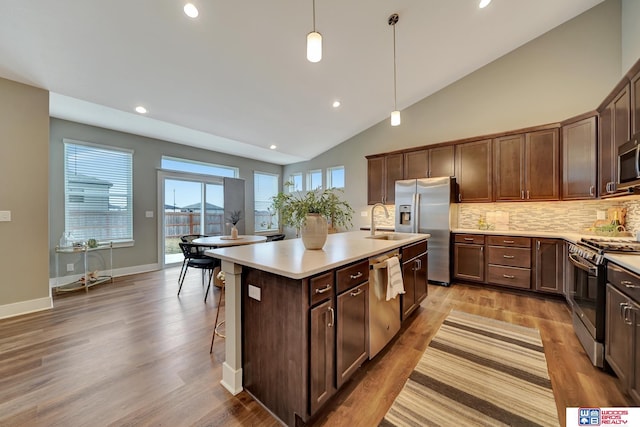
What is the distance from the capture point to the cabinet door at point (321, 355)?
135cm

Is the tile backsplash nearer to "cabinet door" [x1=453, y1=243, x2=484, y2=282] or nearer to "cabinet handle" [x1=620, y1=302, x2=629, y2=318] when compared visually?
"cabinet door" [x1=453, y1=243, x2=484, y2=282]

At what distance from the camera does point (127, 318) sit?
2.79m

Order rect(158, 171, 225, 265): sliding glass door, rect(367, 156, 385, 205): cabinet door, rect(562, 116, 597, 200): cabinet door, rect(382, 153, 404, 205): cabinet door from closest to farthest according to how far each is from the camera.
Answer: rect(562, 116, 597, 200): cabinet door → rect(382, 153, 404, 205): cabinet door → rect(367, 156, 385, 205): cabinet door → rect(158, 171, 225, 265): sliding glass door

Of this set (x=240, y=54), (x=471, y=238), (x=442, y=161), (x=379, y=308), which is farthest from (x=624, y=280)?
(x=240, y=54)

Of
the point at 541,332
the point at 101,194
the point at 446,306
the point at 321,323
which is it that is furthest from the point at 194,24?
the point at 541,332

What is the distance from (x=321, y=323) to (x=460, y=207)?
4.17 meters

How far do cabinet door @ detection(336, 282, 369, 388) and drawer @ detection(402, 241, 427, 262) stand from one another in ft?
2.67

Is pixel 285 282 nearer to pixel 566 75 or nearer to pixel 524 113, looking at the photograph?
pixel 524 113

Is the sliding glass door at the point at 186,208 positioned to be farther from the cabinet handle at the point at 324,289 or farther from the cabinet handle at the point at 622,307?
the cabinet handle at the point at 622,307

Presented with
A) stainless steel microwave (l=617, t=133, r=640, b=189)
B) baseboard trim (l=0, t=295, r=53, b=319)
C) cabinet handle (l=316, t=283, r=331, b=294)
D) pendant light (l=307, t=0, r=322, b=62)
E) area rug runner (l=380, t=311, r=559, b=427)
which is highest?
pendant light (l=307, t=0, r=322, b=62)

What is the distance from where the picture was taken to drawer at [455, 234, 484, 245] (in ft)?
12.6

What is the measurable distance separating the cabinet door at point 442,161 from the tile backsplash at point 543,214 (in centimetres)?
71

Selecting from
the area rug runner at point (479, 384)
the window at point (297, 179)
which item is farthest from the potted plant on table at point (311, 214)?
the window at point (297, 179)

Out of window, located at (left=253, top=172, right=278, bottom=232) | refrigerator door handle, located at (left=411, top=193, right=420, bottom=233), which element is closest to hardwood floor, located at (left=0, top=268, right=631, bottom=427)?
refrigerator door handle, located at (left=411, top=193, right=420, bottom=233)
